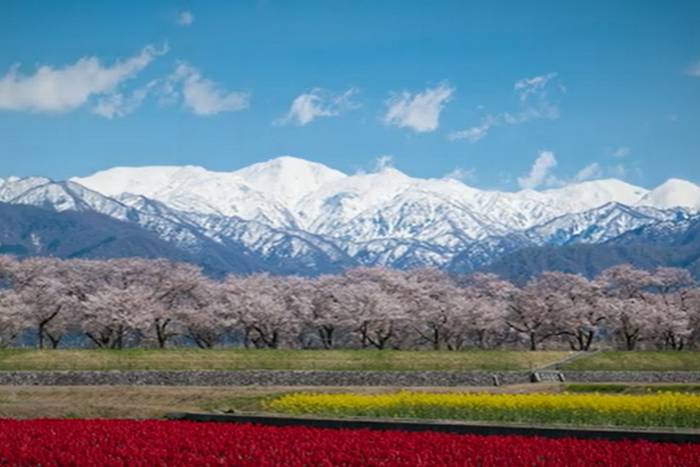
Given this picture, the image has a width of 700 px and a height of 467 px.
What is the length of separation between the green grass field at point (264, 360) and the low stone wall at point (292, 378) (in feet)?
6.81

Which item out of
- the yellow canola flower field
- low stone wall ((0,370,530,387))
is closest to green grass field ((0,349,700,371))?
low stone wall ((0,370,530,387))

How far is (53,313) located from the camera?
277 feet

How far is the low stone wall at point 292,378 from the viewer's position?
61178 millimetres

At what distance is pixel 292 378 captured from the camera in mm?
63969

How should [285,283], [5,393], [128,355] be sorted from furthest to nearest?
[285,283], [128,355], [5,393]

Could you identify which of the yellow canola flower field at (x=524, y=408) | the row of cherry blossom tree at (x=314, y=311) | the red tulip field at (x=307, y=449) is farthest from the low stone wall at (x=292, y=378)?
the red tulip field at (x=307, y=449)

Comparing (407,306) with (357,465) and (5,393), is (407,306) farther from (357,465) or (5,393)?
(357,465)

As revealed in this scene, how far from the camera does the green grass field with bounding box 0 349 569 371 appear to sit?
64.2 m

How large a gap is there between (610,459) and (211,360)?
55.2 metres

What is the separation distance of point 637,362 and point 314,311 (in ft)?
129

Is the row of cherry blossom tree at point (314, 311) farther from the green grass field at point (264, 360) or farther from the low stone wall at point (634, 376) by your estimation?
the low stone wall at point (634, 376)

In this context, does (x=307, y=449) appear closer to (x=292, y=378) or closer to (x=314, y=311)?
(x=292, y=378)

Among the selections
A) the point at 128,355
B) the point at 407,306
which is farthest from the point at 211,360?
the point at 407,306

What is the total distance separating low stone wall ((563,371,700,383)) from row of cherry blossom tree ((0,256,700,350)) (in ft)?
90.9
